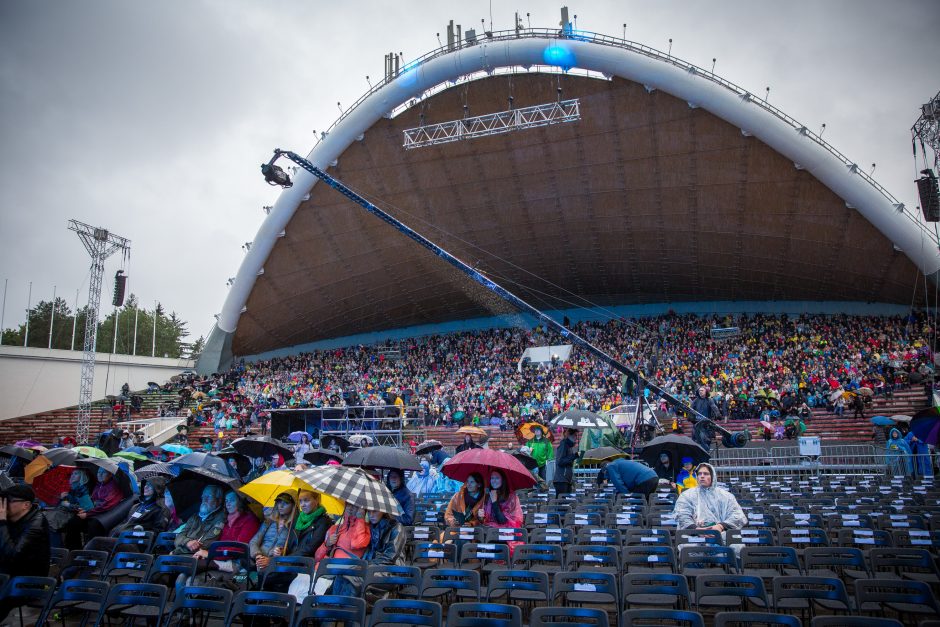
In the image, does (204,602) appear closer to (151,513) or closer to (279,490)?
(279,490)

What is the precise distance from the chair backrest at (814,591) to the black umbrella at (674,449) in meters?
5.33

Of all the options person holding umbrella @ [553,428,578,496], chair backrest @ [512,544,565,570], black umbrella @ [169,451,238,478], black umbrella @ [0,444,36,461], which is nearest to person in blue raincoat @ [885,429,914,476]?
person holding umbrella @ [553,428,578,496]

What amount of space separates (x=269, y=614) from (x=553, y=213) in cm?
2639

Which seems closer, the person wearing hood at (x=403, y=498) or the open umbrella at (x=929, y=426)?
the person wearing hood at (x=403, y=498)

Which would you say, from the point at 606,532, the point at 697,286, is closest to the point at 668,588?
the point at 606,532

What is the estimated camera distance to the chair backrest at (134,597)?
4.67 meters

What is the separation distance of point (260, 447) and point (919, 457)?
47.6 ft

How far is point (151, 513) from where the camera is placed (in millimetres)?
7641

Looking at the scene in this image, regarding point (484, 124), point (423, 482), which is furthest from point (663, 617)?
point (484, 124)

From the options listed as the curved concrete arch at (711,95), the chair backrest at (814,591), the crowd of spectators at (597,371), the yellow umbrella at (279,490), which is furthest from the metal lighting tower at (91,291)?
the chair backrest at (814,591)

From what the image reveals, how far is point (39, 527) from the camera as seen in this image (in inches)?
210

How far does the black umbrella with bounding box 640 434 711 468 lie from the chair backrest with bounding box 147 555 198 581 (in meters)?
7.30

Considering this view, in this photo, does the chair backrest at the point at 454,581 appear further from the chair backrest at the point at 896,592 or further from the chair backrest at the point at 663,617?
the chair backrest at the point at 896,592

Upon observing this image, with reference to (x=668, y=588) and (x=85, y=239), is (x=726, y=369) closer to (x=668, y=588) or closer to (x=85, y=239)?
(x=668, y=588)
